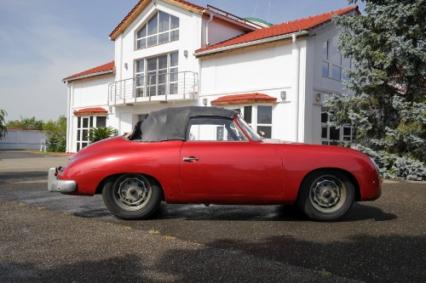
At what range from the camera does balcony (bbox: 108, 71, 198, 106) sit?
20.0m

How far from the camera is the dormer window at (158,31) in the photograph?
71.2 ft

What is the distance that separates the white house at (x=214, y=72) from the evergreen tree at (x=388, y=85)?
199 cm

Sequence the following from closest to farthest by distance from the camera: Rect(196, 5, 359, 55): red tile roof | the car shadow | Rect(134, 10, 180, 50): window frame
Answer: the car shadow, Rect(196, 5, 359, 55): red tile roof, Rect(134, 10, 180, 50): window frame

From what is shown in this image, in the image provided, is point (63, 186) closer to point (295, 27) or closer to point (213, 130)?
point (213, 130)

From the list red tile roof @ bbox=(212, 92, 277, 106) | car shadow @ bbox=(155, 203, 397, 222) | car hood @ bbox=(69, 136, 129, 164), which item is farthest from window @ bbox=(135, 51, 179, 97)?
car hood @ bbox=(69, 136, 129, 164)

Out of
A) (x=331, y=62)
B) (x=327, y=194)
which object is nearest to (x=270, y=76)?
(x=331, y=62)

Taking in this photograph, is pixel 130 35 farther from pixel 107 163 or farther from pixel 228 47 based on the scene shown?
pixel 107 163

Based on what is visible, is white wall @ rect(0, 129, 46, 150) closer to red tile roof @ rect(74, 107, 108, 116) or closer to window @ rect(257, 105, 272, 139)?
red tile roof @ rect(74, 107, 108, 116)

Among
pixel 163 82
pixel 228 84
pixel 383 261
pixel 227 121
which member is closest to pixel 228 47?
pixel 228 84

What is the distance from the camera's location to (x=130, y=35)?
24000 mm

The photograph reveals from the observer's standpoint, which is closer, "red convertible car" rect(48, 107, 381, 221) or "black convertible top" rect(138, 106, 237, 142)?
"red convertible car" rect(48, 107, 381, 221)

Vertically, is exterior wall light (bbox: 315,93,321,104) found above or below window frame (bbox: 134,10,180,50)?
below

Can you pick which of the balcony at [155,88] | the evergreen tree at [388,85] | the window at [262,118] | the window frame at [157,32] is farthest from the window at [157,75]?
the evergreen tree at [388,85]

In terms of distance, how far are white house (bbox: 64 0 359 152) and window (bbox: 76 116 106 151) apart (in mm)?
63
